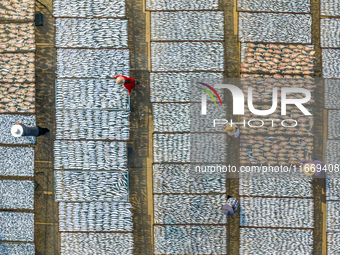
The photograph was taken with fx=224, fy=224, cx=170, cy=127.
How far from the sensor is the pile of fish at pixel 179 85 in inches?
352

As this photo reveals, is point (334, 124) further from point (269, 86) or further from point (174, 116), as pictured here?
point (174, 116)

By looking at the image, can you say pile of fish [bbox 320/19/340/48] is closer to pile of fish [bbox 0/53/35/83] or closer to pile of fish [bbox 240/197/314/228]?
pile of fish [bbox 240/197/314/228]

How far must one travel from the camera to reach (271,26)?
355 inches

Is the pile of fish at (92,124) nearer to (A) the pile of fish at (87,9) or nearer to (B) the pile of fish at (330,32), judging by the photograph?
(A) the pile of fish at (87,9)

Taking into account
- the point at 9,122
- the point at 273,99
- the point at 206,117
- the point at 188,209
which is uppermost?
the point at 273,99

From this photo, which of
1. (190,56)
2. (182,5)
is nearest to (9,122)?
(190,56)

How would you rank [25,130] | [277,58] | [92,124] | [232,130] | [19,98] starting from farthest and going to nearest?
[19,98]
[277,58]
[92,124]
[232,130]
[25,130]

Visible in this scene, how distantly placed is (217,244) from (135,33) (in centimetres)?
935

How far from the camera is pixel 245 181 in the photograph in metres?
9.05

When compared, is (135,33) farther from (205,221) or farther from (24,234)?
(24,234)

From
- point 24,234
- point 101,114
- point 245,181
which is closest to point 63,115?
point 101,114

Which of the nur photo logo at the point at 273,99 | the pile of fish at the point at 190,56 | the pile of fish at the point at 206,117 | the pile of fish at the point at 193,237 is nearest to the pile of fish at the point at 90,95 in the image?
the pile of fish at the point at 190,56

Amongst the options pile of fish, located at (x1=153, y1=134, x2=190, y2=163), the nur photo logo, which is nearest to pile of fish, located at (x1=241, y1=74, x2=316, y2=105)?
the nur photo logo

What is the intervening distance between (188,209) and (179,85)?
198 inches
